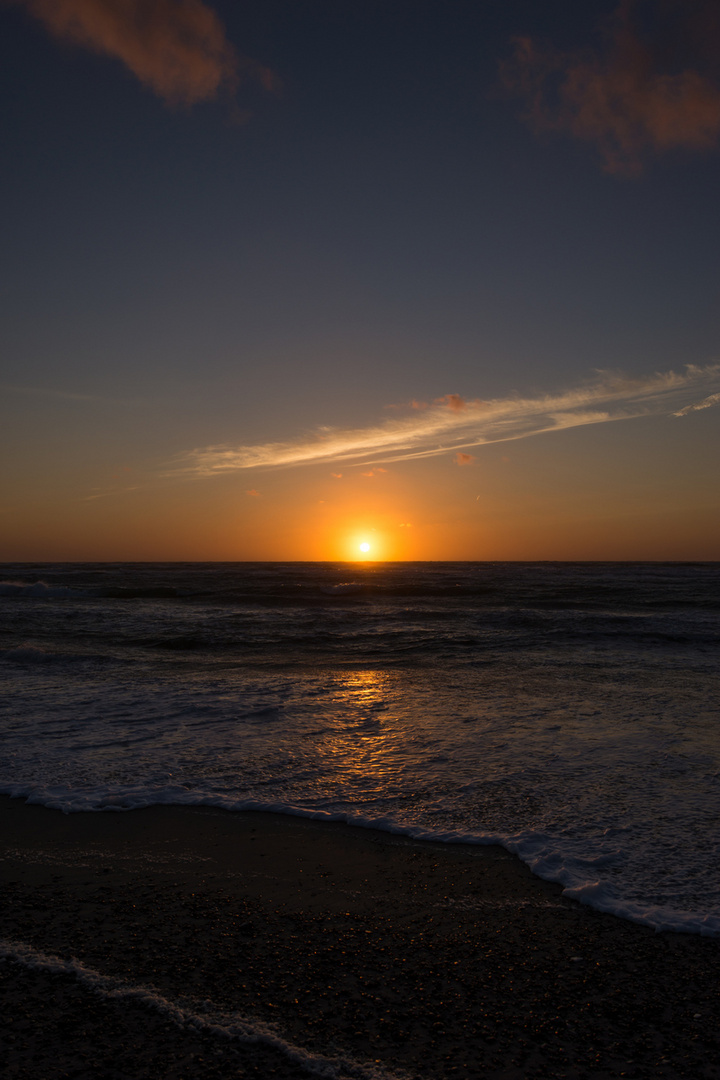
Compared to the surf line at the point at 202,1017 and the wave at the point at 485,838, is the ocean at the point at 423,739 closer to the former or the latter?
the wave at the point at 485,838

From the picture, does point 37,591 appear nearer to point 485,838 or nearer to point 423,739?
point 423,739

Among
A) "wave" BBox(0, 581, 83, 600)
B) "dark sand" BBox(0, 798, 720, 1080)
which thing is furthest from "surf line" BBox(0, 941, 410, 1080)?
"wave" BBox(0, 581, 83, 600)

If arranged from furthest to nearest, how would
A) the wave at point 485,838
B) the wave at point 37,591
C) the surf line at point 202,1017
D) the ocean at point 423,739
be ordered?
the wave at point 37,591 < the ocean at point 423,739 < the wave at point 485,838 < the surf line at point 202,1017

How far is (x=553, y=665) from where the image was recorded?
1200 centimetres

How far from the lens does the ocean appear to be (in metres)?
4.47

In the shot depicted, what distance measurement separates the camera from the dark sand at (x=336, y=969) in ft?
7.97

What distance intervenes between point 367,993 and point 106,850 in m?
2.41

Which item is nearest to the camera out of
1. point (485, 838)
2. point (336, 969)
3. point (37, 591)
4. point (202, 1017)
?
point (202, 1017)

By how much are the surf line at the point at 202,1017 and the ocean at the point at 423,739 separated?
75.2 inches

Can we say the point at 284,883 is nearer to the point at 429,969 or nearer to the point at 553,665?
the point at 429,969

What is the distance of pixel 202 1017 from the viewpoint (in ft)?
8.63

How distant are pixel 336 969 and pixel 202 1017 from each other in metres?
0.66

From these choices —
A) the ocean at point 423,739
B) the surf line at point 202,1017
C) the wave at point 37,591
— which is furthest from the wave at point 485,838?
the wave at point 37,591

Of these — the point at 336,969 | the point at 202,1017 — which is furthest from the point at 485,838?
the point at 202,1017
